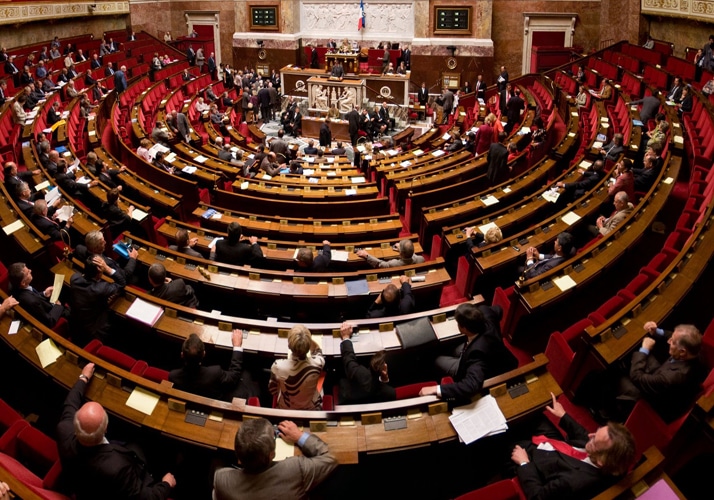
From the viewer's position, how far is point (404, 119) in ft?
51.3

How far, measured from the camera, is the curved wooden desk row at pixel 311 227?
6.05 meters

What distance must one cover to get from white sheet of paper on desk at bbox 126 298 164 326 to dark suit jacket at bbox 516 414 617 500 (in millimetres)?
2836

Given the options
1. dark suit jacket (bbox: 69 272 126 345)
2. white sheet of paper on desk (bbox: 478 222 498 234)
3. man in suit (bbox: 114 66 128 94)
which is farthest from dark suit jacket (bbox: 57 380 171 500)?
man in suit (bbox: 114 66 128 94)

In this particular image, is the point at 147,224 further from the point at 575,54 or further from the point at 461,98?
the point at 575,54

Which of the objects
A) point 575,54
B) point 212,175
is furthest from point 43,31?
point 575,54

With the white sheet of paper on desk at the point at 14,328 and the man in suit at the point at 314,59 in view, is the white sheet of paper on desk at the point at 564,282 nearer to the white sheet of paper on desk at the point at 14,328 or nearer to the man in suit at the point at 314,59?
the white sheet of paper on desk at the point at 14,328

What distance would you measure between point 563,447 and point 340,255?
300 cm

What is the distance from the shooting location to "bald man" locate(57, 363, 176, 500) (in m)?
2.51

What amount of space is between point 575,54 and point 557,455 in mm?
16218

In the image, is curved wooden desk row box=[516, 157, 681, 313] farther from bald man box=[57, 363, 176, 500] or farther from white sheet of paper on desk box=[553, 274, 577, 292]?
bald man box=[57, 363, 176, 500]

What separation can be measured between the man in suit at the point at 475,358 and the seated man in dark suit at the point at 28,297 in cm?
298

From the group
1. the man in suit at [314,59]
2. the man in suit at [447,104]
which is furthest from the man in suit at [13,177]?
the man in suit at [314,59]

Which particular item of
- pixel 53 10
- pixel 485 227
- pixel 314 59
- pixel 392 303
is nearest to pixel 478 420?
pixel 392 303

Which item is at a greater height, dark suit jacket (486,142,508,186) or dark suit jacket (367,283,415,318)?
dark suit jacket (486,142,508,186)
